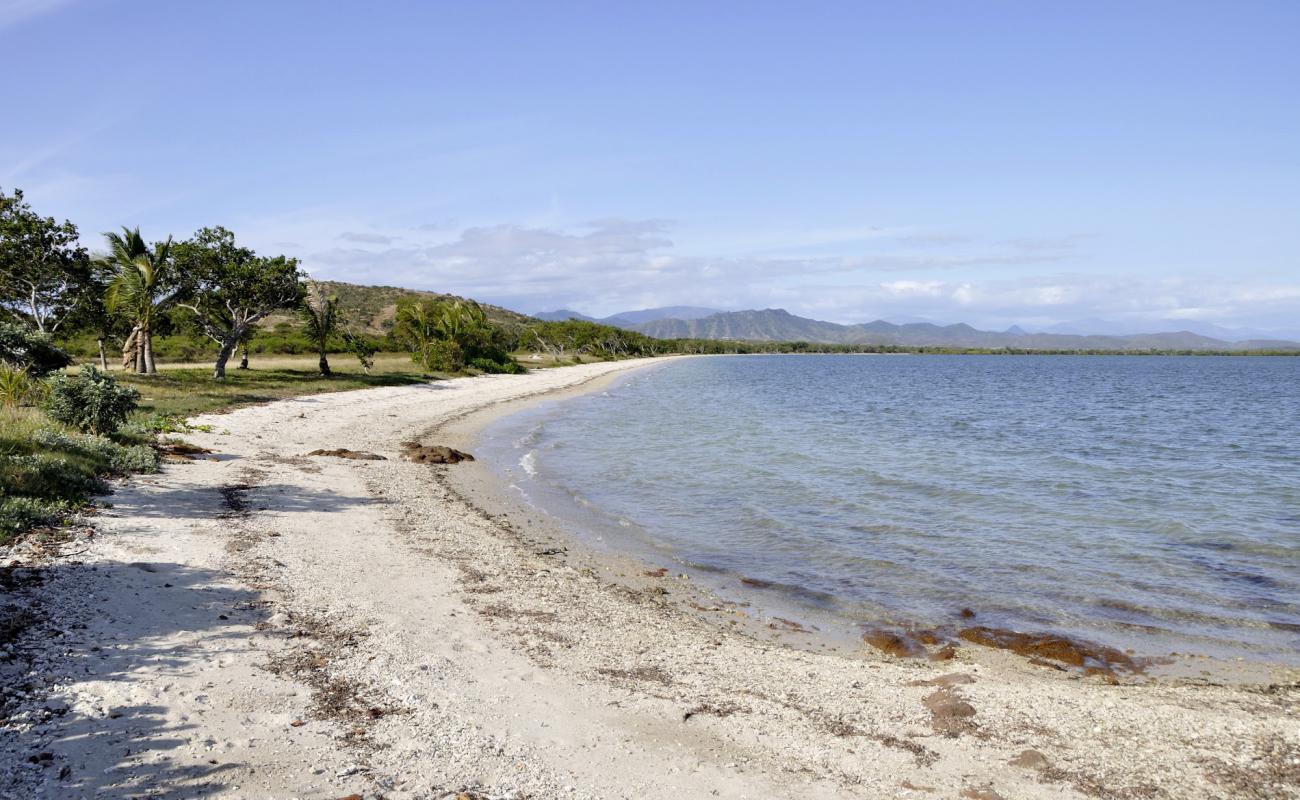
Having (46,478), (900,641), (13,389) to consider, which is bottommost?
(900,641)

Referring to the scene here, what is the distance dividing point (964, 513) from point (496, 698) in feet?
44.8

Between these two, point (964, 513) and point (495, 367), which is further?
point (495, 367)

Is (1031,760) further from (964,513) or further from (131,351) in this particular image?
(131,351)

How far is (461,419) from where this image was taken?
33781 mm

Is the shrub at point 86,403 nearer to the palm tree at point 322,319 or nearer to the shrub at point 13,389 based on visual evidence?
the shrub at point 13,389

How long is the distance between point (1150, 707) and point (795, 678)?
11.4 ft

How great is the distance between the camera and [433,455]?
21.8 meters

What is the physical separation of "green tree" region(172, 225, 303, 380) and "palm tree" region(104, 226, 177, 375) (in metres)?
0.69

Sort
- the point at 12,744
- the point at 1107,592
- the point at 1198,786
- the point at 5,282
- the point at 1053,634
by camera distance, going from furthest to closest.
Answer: the point at 5,282 → the point at 1107,592 → the point at 1053,634 → the point at 1198,786 → the point at 12,744

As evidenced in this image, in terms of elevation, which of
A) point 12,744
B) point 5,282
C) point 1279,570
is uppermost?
point 5,282

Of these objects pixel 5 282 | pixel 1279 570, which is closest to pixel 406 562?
pixel 1279 570

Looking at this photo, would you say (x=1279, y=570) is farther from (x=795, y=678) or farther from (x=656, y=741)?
(x=656, y=741)

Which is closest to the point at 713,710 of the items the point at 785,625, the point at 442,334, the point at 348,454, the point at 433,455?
the point at 785,625

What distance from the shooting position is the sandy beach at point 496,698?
212 inches
